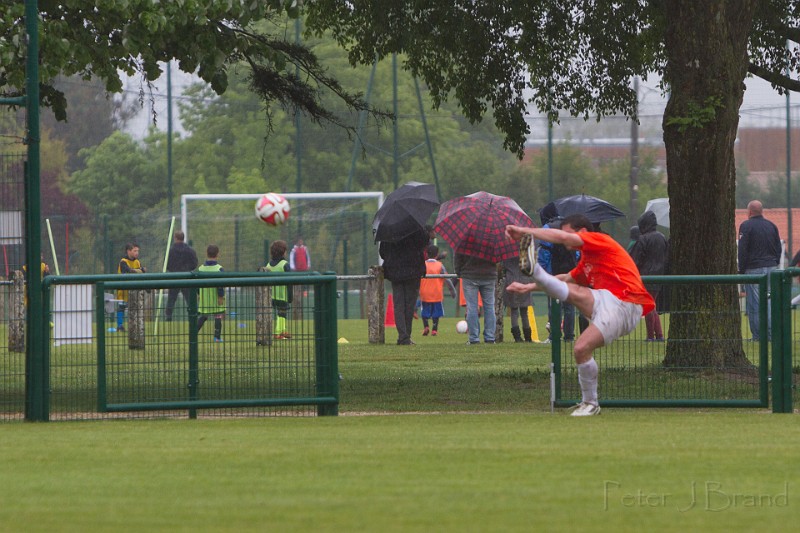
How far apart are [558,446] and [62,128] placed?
60374mm

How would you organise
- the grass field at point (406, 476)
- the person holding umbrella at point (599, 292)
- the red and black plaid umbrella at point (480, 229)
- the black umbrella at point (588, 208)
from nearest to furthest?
the grass field at point (406, 476) < the person holding umbrella at point (599, 292) < the red and black plaid umbrella at point (480, 229) < the black umbrella at point (588, 208)

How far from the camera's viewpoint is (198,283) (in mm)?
11391

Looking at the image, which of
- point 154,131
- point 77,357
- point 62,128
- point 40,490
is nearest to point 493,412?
point 77,357

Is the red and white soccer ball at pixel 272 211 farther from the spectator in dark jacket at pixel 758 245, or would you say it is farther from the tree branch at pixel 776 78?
the tree branch at pixel 776 78

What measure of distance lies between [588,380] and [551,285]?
968mm

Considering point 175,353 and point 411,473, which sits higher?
point 175,353

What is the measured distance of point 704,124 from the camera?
14.2 meters

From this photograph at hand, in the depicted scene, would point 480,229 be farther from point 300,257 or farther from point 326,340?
point 300,257

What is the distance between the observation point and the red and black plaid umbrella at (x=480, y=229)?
66.1 ft

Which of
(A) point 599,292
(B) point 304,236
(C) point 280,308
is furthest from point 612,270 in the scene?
(B) point 304,236

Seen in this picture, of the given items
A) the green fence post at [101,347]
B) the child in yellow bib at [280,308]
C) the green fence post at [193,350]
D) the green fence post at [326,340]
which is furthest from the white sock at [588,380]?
the green fence post at [101,347]

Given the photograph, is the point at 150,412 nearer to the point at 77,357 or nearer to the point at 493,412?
the point at 77,357

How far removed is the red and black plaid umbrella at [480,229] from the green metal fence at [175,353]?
8.74m

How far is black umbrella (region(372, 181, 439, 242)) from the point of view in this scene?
66.9 feet
